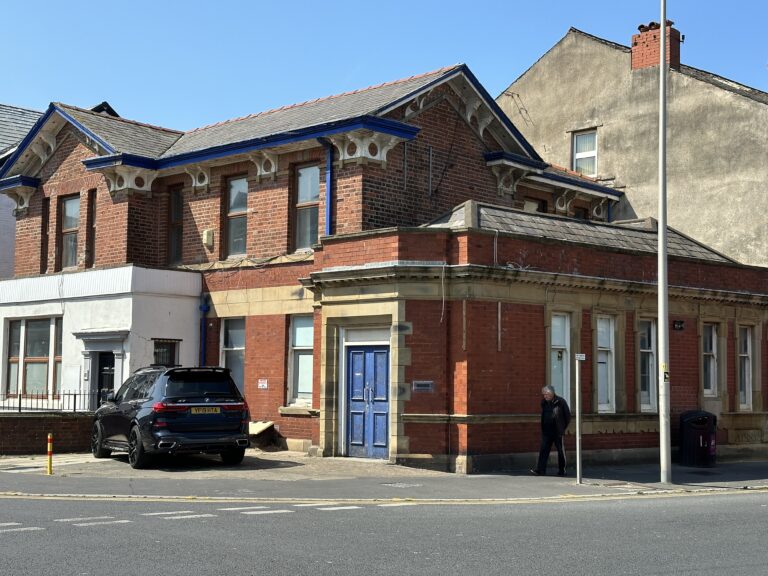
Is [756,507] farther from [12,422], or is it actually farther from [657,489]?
[12,422]

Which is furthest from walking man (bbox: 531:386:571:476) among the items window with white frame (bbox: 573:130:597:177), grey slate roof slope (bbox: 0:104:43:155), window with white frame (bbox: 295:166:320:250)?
grey slate roof slope (bbox: 0:104:43:155)

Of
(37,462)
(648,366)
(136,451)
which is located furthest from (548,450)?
(37,462)

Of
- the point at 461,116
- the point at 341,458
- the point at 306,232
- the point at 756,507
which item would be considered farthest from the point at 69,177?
the point at 756,507

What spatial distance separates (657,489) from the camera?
16.3 meters

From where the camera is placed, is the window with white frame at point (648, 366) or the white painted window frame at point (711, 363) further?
the white painted window frame at point (711, 363)

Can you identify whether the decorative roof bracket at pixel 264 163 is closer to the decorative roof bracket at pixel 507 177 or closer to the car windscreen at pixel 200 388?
the decorative roof bracket at pixel 507 177

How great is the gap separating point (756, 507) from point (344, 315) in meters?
8.67

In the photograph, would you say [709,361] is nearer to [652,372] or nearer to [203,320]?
[652,372]

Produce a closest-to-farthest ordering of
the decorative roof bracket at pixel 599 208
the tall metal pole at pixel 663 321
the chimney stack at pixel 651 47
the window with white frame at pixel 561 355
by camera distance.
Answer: the tall metal pole at pixel 663 321
the window with white frame at pixel 561 355
the decorative roof bracket at pixel 599 208
the chimney stack at pixel 651 47

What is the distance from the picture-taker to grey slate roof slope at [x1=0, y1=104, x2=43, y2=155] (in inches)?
Answer: 1480

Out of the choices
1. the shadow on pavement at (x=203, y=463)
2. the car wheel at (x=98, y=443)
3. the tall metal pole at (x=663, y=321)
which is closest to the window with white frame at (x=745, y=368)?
the tall metal pole at (x=663, y=321)

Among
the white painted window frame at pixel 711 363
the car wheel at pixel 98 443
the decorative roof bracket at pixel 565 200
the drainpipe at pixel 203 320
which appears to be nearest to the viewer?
the car wheel at pixel 98 443

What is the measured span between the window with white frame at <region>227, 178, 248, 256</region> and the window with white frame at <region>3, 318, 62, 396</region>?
5170 mm

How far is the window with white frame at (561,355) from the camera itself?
799 inches
